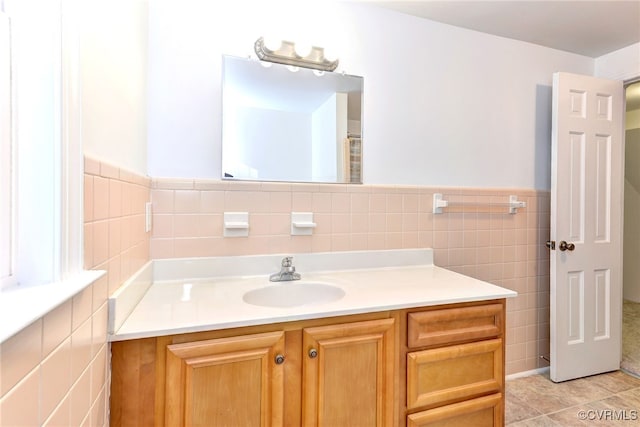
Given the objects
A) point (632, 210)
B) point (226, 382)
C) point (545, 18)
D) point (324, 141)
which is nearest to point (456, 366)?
point (226, 382)

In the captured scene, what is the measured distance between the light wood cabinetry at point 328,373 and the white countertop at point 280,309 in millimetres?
39

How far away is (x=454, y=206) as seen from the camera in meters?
1.87

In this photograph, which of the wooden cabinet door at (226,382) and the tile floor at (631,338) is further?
the tile floor at (631,338)

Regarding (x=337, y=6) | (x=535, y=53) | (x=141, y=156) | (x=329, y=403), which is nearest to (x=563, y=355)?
(x=329, y=403)

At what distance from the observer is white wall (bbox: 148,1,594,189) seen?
144cm

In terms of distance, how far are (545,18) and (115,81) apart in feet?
7.22

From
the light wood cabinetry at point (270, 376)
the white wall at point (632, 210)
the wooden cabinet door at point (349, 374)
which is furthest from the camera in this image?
the white wall at point (632, 210)

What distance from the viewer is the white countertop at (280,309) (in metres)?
0.95

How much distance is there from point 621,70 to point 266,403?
114 inches

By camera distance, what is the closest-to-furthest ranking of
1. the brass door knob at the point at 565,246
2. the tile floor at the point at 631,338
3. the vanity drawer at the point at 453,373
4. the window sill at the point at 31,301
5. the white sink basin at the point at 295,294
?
1. the window sill at the point at 31,301
2. the vanity drawer at the point at 453,373
3. the white sink basin at the point at 295,294
4. the brass door knob at the point at 565,246
5. the tile floor at the point at 631,338

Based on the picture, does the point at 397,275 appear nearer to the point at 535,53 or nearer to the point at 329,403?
the point at 329,403

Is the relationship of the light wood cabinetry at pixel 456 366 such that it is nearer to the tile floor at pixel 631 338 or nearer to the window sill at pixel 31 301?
the window sill at pixel 31 301

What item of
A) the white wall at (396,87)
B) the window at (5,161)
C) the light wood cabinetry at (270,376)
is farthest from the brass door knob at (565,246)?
the window at (5,161)

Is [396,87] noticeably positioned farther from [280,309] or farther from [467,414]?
[467,414]
